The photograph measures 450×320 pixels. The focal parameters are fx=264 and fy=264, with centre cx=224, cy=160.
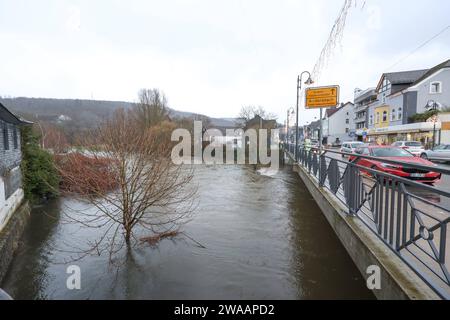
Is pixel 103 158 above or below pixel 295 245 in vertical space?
above

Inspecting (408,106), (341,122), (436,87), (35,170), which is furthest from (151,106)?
(341,122)

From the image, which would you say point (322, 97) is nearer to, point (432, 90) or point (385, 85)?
point (432, 90)

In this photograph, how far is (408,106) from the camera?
32719 mm

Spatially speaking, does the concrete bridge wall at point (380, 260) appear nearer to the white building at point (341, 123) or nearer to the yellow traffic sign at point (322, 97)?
the yellow traffic sign at point (322, 97)

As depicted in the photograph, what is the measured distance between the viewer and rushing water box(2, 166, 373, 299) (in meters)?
3.34

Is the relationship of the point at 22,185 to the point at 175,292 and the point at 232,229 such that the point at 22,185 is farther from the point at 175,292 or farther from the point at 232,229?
the point at 175,292

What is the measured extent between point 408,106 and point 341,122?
31554 mm

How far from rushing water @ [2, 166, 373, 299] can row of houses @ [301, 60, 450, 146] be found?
25224 millimetres

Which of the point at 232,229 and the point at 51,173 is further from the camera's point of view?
the point at 51,173

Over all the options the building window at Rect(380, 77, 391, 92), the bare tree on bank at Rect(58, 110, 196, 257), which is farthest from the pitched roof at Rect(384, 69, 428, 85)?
the bare tree on bank at Rect(58, 110, 196, 257)

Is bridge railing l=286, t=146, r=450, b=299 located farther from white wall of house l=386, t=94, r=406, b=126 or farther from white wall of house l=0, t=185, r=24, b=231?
white wall of house l=386, t=94, r=406, b=126

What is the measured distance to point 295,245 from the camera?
4723mm
